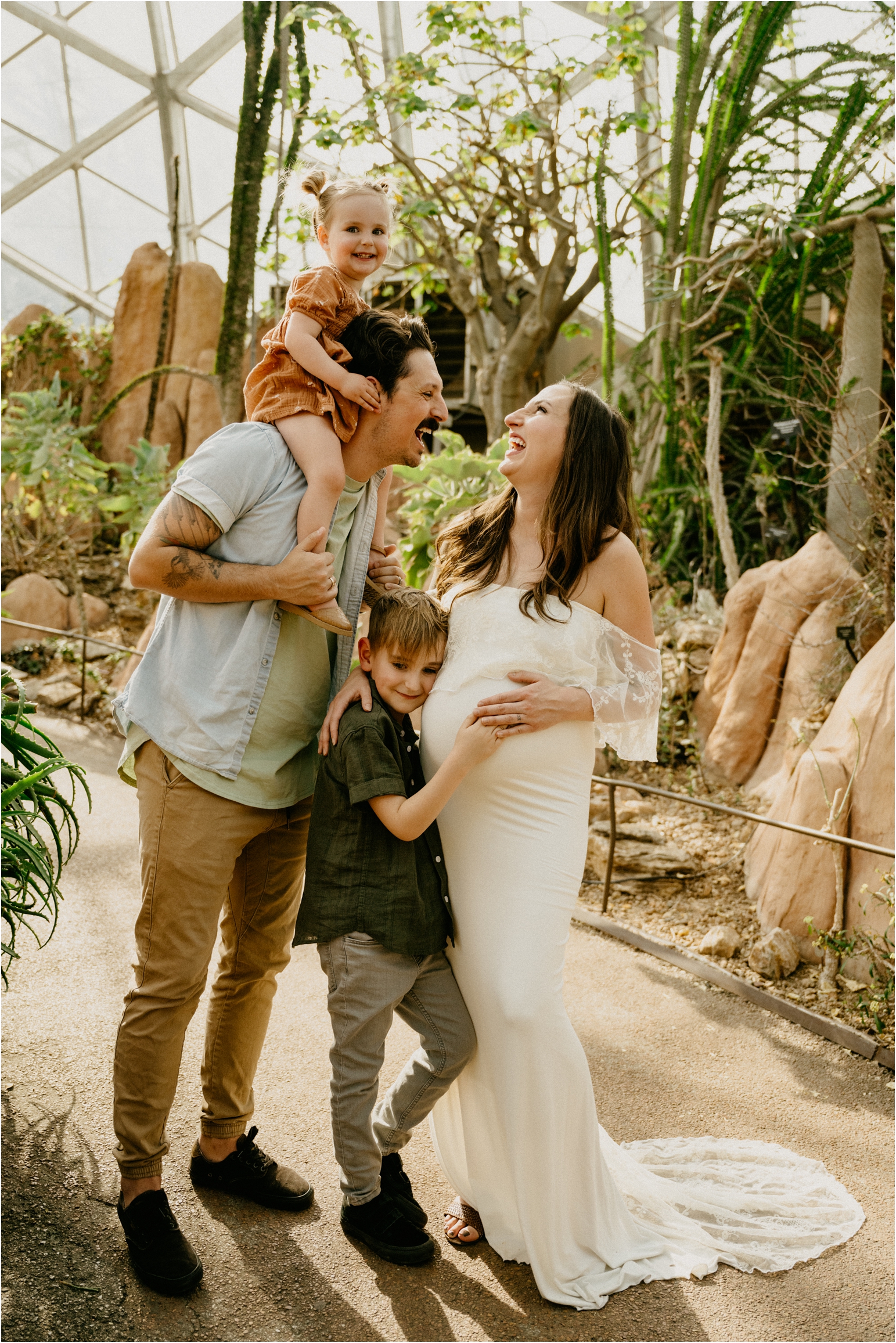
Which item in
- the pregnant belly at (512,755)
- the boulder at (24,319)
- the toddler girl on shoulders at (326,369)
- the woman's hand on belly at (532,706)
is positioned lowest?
the pregnant belly at (512,755)

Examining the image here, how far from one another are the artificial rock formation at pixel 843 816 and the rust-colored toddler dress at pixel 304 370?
9.26 feet

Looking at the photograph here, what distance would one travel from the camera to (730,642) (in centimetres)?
621

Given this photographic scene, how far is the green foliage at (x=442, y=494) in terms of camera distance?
6.34m

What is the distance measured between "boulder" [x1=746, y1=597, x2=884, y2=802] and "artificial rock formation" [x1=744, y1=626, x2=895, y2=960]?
0.84 m

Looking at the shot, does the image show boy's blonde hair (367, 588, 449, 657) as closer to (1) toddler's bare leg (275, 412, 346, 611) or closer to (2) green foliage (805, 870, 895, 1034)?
(1) toddler's bare leg (275, 412, 346, 611)

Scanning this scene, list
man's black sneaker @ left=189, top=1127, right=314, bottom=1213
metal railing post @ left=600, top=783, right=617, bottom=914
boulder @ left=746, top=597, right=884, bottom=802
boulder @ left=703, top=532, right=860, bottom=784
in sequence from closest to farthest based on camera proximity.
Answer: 1. man's black sneaker @ left=189, top=1127, right=314, bottom=1213
2. metal railing post @ left=600, top=783, right=617, bottom=914
3. boulder @ left=746, top=597, right=884, bottom=802
4. boulder @ left=703, top=532, right=860, bottom=784

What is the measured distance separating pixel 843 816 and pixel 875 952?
597 millimetres

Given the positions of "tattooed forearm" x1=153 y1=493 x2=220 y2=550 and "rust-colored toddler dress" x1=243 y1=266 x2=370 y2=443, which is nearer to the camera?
"tattooed forearm" x1=153 y1=493 x2=220 y2=550

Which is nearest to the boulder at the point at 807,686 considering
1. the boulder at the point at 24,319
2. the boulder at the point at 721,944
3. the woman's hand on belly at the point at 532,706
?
the boulder at the point at 721,944

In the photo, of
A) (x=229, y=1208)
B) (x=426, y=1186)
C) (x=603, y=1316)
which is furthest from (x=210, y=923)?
(x=603, y=1316)

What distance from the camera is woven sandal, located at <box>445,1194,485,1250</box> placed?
7.82 feet

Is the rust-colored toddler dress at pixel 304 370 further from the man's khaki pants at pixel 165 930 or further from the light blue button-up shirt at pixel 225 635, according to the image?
the man's khaki pants at pixel 165 930

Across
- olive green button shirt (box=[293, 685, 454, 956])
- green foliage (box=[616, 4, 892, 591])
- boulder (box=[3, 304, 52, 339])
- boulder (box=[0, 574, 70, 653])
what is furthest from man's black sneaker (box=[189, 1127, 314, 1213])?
boulder (box=[3, 304, 52, 339])

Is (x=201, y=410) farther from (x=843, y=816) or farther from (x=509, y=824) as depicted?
(x=509, y=824)
